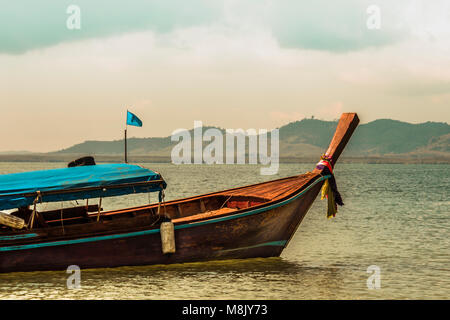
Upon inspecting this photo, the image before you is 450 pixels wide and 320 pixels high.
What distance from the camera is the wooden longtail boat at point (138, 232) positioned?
1320 centimetres

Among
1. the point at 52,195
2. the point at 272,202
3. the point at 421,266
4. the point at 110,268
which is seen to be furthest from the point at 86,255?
the point at 421,266

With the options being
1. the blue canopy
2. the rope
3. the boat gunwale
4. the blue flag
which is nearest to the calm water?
the boat gunwale

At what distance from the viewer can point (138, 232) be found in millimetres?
13609

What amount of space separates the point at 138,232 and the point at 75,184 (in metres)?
1.82

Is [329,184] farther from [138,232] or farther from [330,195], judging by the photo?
[138,232]

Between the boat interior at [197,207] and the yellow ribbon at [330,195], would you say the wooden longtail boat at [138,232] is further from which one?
the yellow ribbon at [330,195]

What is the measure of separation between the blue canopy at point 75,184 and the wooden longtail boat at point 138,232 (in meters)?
0.02

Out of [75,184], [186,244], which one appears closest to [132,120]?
[75,184]

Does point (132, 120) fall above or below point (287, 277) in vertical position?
above

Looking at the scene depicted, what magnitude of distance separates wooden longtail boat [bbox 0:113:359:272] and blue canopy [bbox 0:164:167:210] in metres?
0.02

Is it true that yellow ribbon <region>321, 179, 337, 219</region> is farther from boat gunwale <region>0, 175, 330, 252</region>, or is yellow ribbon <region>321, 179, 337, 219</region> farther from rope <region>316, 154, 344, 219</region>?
boat gunwale <region>0, 175, 330, 252</region>

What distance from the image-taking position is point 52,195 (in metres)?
13.1
